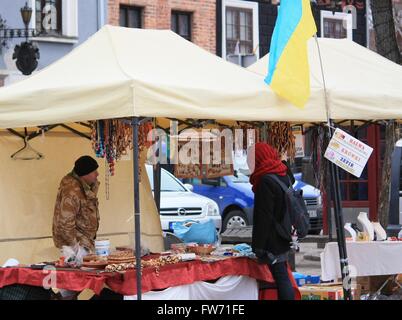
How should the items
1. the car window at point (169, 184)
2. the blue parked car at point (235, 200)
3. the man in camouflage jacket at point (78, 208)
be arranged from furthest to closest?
1. the blue parked car at point (235, 200)
2. the car window at point (169, 184)
3. the man in camouflage jacket at point (78, 208)

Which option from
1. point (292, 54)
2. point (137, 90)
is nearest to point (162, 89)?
point (137, 90)

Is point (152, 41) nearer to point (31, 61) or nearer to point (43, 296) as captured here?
point (43, 296)

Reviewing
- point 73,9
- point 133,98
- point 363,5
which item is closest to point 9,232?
point 133,98

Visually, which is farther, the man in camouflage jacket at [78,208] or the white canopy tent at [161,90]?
the man in camouflage jacket at [78,208]

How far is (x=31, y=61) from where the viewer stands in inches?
847

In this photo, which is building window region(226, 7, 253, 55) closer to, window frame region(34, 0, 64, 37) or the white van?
window frame region(34, 0, 64, 37)

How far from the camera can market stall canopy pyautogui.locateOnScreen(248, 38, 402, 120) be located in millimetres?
8836

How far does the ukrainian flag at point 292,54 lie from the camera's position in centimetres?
850

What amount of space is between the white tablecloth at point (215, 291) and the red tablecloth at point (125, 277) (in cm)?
5

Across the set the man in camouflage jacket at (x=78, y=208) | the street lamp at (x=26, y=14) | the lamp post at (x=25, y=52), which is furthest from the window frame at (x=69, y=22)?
the man in camouflage jacket at (x=78, y=208)

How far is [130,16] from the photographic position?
84.7 feet

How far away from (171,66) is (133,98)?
1.07 metres

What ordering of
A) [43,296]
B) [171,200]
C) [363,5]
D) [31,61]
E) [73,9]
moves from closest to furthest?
[43,296] → [171,200] → [31,61] → [73,9] → [363,5]

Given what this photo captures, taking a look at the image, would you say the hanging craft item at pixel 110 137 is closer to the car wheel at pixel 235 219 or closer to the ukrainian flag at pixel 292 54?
the ukrainian flag at pixel 292 54
